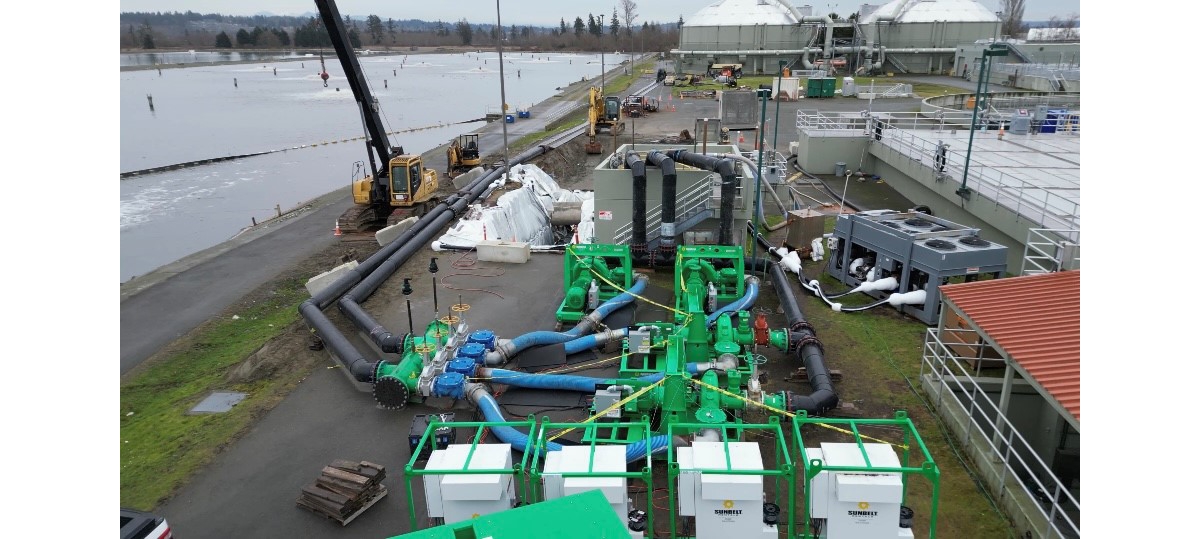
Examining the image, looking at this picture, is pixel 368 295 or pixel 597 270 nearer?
pixel 597 270

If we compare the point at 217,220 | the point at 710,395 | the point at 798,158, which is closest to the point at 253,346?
the point at 710,395

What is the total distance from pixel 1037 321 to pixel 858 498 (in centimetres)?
600

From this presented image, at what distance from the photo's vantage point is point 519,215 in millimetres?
28547

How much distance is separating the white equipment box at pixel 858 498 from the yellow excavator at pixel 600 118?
4116 centimetres

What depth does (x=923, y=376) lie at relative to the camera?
13.9 metres

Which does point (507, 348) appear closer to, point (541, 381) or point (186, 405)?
point (541, 381)

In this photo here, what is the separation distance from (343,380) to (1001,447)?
43.3 feet

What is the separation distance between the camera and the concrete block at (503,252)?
72.8ft

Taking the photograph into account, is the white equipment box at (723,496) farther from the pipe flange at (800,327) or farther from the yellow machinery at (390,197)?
the yellow machinery at (390,197)

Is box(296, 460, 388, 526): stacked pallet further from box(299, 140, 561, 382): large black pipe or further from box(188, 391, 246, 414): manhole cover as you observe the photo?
box(188, 391, 246, 414): manhole cover

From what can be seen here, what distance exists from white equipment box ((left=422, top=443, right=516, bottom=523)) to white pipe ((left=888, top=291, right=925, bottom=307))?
12.7 meters

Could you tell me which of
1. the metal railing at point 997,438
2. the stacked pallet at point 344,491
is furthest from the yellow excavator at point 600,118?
the stacked pallet at point 344,491

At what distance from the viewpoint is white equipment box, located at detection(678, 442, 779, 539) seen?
298 inches

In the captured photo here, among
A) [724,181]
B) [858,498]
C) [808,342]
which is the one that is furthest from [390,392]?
[724,181]
